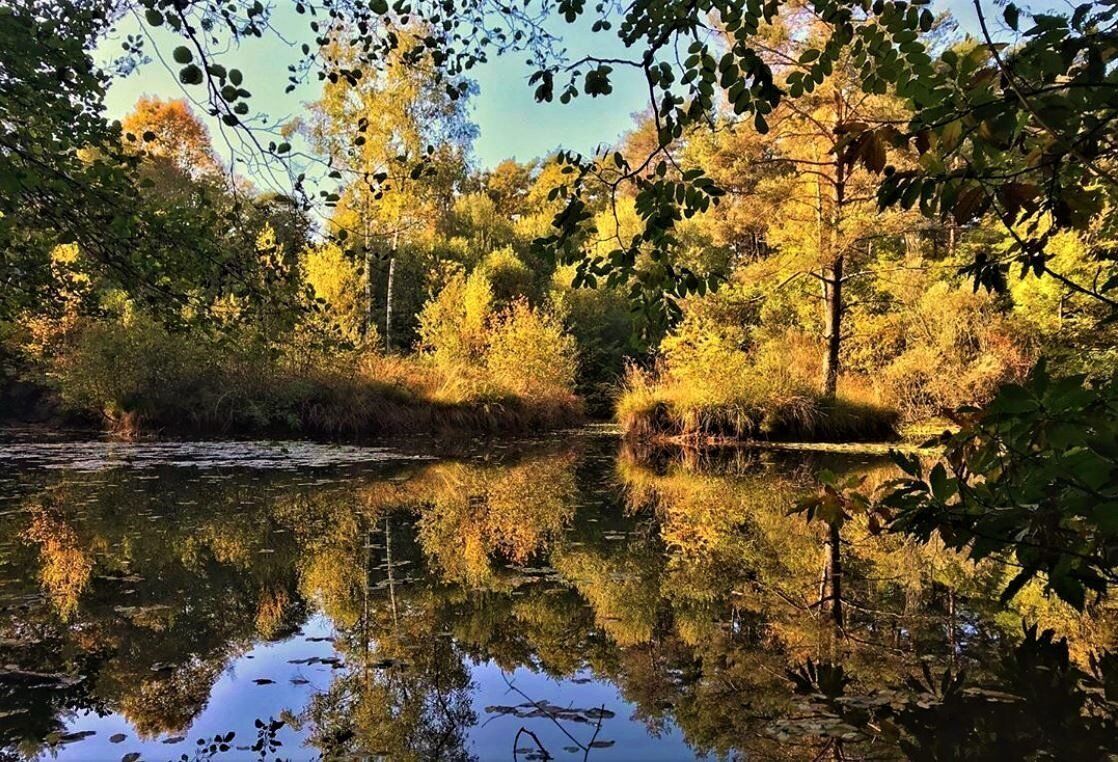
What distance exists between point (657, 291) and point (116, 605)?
361 cm

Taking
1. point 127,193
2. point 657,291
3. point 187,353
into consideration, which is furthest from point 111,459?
point 657,291

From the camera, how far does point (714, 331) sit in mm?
14547

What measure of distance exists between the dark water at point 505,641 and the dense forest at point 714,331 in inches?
2.0

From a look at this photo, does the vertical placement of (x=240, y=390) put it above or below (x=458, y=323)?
below

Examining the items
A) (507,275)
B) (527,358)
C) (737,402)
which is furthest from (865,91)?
(507,275)

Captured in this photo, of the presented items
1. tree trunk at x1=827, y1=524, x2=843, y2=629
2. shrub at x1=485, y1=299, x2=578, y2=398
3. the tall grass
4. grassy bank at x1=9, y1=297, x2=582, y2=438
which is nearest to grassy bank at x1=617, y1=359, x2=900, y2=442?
shrub at x1=485, y1=299, x2=578, y2=398

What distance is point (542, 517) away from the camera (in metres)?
6.55

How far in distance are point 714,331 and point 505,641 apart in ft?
38.8

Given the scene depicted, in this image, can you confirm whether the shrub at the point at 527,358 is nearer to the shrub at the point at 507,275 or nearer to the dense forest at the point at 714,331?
the dense forest at the point at 714,331

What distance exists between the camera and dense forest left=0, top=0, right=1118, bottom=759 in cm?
157

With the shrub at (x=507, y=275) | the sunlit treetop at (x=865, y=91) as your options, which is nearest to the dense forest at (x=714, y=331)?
the sunlit treetop at (x=865, y=91)

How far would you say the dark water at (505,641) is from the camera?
2541mm

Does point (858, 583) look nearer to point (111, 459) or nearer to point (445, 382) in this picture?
point (111, 459)

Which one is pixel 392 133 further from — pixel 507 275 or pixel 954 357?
pixel 954 357
